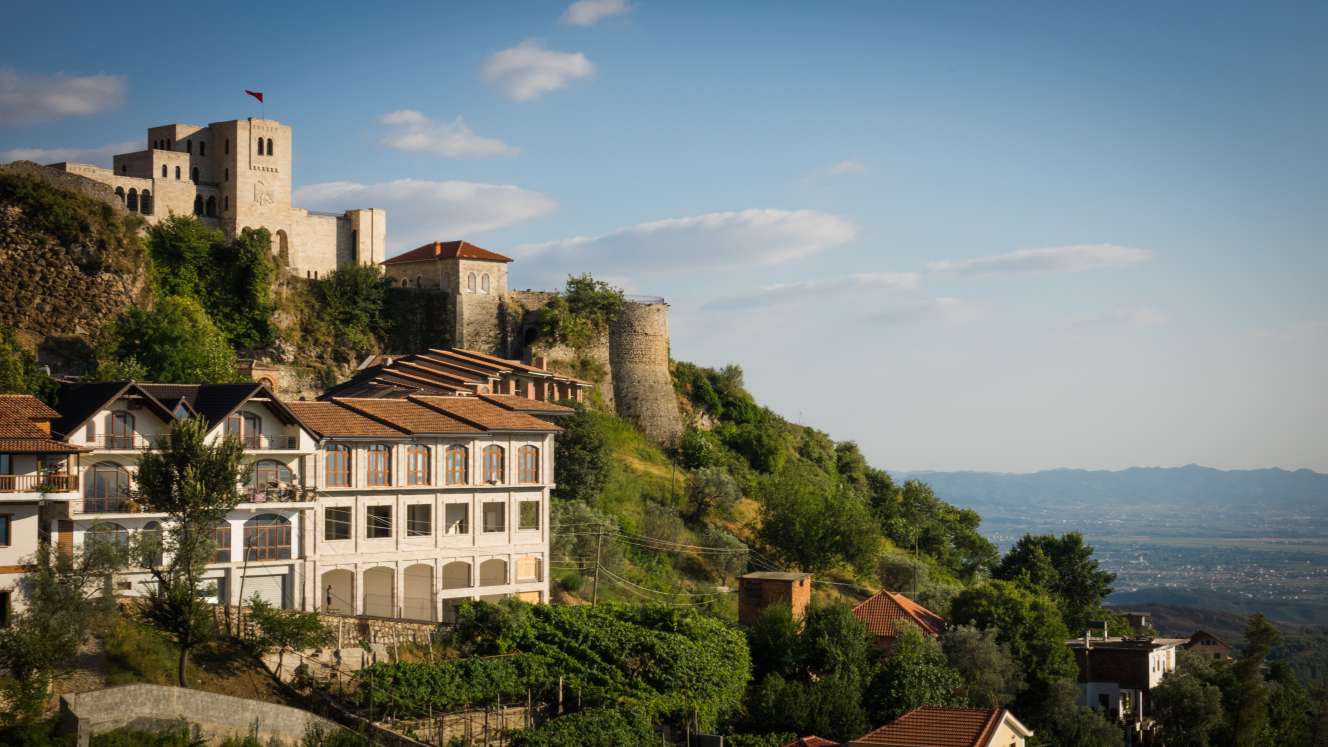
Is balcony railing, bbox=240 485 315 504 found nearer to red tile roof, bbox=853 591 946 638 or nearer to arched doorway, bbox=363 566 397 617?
arched doorway, bbox=363 566 397 617

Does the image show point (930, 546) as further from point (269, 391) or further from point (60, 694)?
point (60, 694)

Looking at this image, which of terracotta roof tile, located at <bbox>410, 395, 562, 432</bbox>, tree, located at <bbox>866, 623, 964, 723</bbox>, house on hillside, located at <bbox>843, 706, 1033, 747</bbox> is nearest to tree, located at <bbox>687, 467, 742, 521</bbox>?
terracotta roof tile, located at <bbox>410, 395, 562, 432</bbox>

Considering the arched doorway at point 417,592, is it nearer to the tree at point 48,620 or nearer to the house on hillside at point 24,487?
the tree at point 48,620

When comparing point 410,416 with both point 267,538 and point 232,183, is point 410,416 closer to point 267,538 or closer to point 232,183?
point 267,538

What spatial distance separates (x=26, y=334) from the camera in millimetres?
56688

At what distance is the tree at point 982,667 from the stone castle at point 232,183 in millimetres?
36435

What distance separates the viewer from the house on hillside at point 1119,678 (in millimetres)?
52406

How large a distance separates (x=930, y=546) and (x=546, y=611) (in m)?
39.7

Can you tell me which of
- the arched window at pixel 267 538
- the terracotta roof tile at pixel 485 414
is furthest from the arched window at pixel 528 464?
the arched window at pixel 267 538

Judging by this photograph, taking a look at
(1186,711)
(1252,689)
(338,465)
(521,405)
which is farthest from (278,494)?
(1252,689)

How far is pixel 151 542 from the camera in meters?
35.0

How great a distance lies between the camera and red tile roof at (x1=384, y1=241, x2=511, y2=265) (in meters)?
72.1

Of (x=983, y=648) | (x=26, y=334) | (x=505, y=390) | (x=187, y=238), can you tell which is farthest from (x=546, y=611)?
(x=187, y=238)

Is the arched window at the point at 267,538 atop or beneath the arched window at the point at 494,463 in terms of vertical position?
beneath
